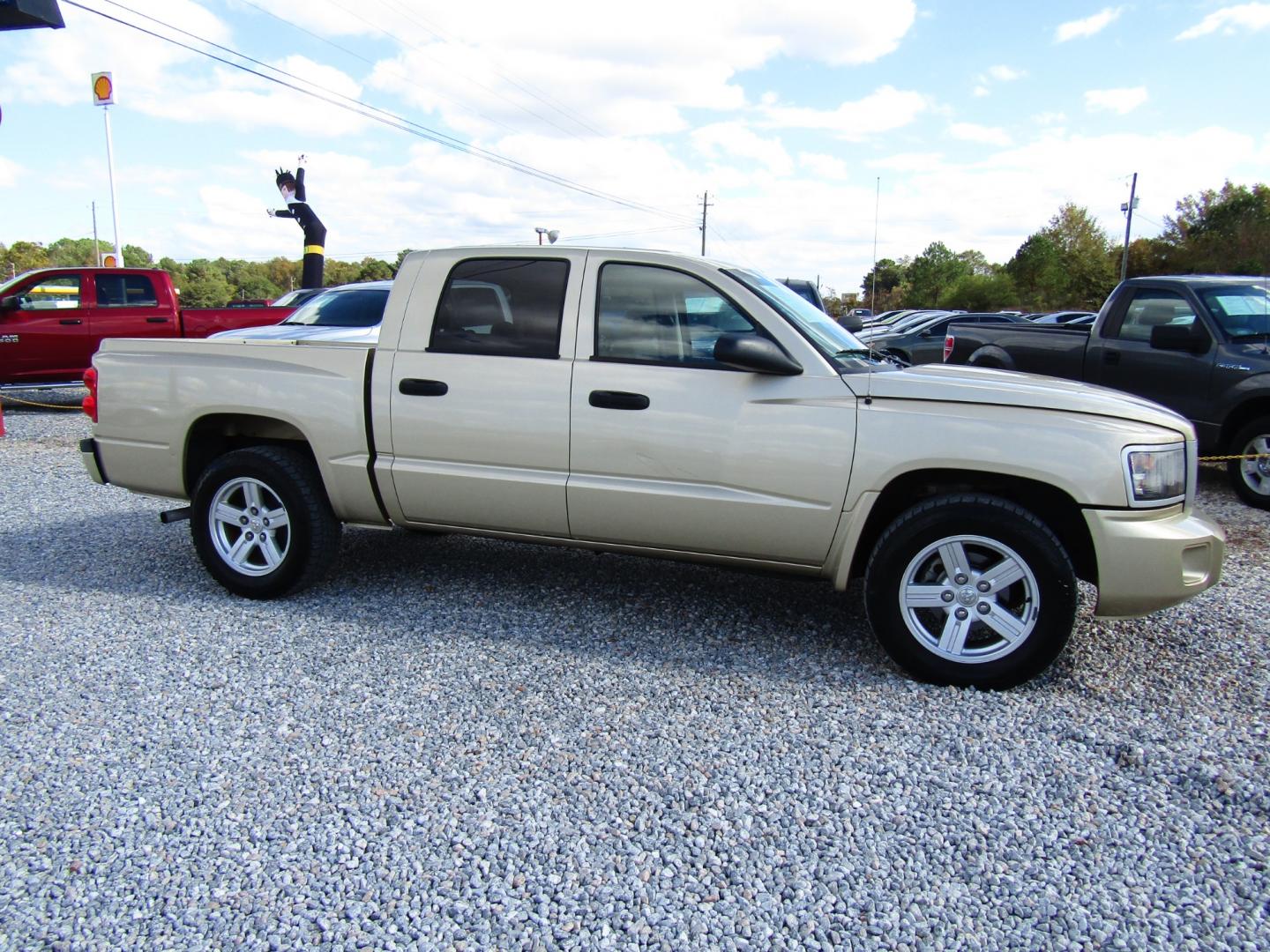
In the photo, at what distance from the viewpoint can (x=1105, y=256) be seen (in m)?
57.6

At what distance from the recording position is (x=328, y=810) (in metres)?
2.83

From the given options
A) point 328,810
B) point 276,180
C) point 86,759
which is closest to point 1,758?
point 86,759

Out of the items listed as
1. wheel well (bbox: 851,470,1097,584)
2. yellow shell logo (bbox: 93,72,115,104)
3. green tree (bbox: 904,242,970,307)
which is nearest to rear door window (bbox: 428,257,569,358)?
wheel well (bbox: 851,470,1097,584)

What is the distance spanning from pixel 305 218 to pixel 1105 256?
50850 mm

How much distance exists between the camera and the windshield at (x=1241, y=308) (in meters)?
7.69

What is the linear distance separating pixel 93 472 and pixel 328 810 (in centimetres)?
326

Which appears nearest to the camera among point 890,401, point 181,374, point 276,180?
point 890,401

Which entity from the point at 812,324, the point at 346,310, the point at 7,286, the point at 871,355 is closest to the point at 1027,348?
the point at 871,355

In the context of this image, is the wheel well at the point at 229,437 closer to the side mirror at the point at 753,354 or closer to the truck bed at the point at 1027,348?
the side mirror at the point at 753,354

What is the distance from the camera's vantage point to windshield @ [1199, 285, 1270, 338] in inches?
303

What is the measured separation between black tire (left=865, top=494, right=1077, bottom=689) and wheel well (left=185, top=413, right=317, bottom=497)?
298cm

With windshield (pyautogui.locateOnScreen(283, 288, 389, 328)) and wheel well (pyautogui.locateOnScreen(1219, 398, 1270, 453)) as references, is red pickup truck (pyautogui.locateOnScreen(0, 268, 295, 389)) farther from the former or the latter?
wheel well (pyautogui.locateOnScreen(1219, 398, 1270, 453))

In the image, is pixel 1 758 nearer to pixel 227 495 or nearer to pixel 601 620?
pixel 227 495

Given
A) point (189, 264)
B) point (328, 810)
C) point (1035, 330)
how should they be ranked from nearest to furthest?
point (328, 810)
point (1035, 330)
point (189, 264)
